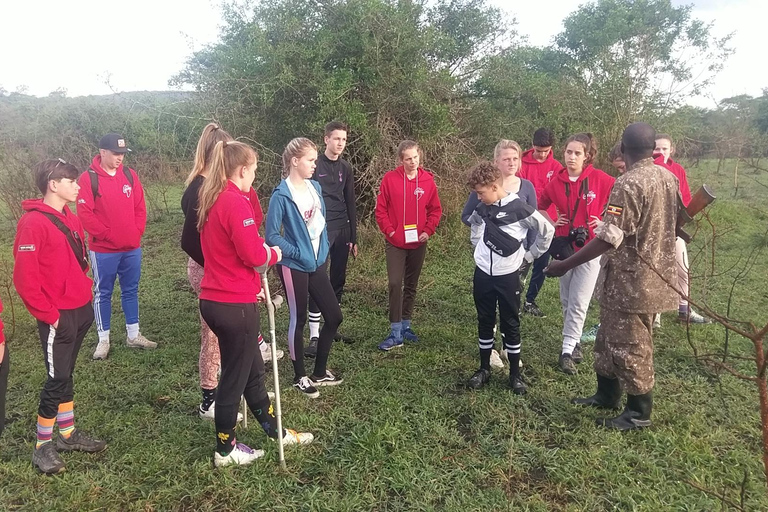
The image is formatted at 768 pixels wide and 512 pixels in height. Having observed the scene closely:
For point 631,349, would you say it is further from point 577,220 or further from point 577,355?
point 577,220

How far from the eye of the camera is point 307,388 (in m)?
3.74

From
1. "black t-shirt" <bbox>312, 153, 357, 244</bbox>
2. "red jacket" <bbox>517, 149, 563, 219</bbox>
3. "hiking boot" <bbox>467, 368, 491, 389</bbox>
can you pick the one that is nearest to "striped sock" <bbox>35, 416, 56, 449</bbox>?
"black t-shirt" <bbox>312, 153, 357, 244</bbox>

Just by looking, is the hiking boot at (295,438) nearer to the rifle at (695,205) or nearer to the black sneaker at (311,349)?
the black sneaker at (311,349)

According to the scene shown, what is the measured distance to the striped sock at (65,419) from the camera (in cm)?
303

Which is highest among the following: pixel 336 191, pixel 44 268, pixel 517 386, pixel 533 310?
pixel 336 191

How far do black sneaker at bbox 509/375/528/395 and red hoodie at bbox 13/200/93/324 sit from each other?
3108 mm

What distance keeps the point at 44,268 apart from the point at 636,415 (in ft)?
12.7

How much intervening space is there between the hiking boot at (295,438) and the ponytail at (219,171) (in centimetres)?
145

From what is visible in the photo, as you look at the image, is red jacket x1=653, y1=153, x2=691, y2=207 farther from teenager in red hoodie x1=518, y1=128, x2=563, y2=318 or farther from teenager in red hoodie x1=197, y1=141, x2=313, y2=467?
teenager in red hoodie x1=197, y1=141, x2=313, y2=467

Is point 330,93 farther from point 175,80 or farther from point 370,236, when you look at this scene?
point 175,80

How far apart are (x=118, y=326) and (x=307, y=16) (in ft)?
18.2

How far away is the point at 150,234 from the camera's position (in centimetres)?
996

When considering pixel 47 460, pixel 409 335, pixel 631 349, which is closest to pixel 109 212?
pixel 47 460

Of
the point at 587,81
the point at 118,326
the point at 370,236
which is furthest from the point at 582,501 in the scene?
the point at 587,81
